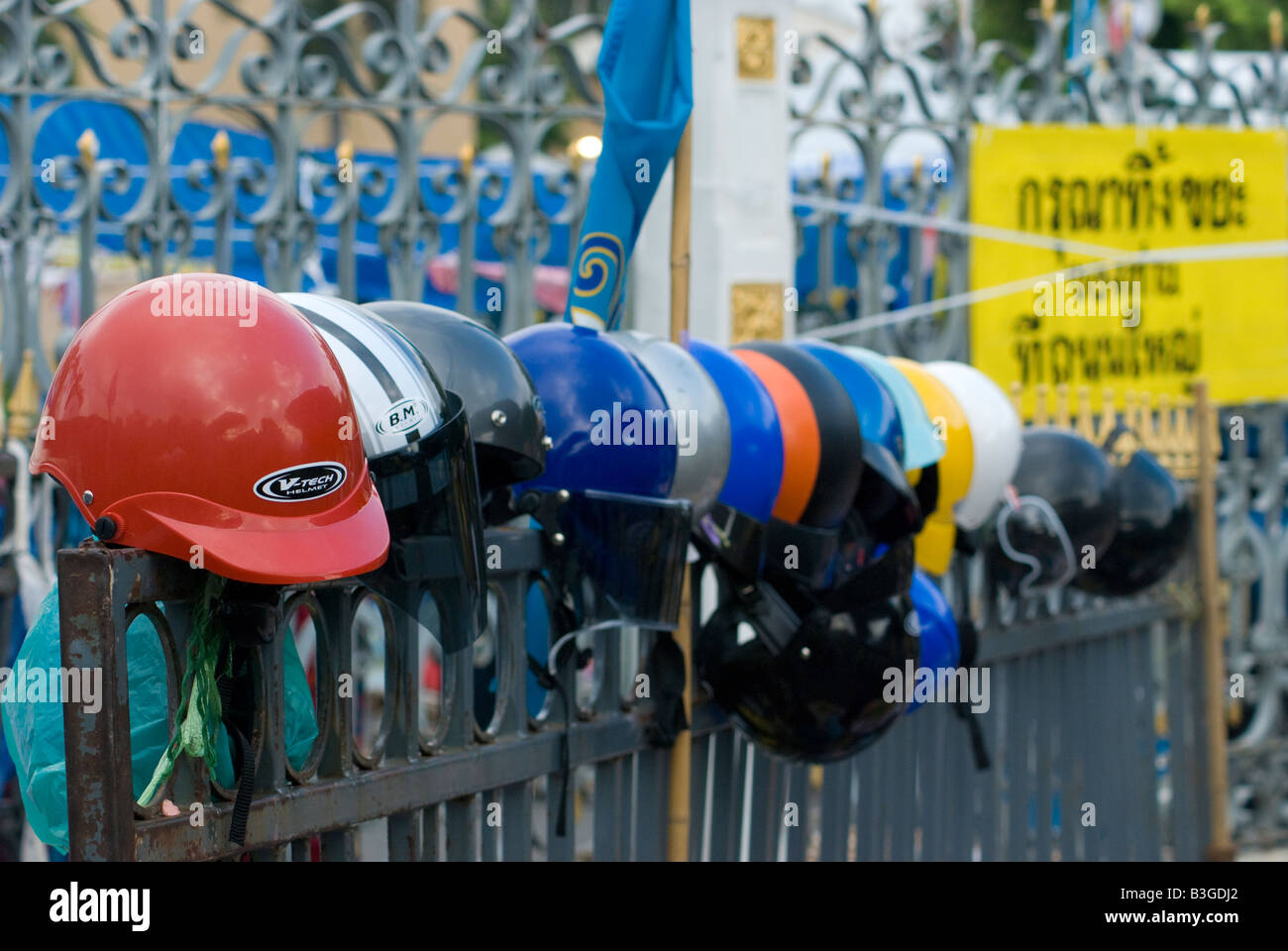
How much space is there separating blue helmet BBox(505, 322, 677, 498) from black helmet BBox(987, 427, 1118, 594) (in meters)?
1.74

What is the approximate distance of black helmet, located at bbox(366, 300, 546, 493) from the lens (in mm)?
2549

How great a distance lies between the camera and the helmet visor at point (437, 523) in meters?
2.32

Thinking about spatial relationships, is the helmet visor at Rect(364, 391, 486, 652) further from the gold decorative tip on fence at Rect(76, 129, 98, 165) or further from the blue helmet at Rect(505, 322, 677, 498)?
the gold decorative tip on fence at Rect(76, 129, 98, 165)

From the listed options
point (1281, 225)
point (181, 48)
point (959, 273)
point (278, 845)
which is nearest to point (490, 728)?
point (278, 845)

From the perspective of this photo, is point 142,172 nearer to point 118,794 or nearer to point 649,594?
point 649,594

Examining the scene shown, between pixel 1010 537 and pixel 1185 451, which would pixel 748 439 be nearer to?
pixel 1010 537

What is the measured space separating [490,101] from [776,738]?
10.2ft

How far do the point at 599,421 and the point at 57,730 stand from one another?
1.06 m

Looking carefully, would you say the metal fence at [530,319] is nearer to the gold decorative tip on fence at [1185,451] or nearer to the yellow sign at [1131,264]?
the yellow sign at [1131,264]

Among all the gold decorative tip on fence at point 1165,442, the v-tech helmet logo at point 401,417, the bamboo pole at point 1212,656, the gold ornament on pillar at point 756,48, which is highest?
the gold ornament on pillar at point 756,48

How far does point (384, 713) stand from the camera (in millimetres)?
2703

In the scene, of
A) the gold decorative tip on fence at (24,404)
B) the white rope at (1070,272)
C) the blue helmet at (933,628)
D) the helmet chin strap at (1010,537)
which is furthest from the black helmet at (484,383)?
the white rope at (1070,272)

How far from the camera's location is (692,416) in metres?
2.94

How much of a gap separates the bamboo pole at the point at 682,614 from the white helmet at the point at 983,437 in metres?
0.85
